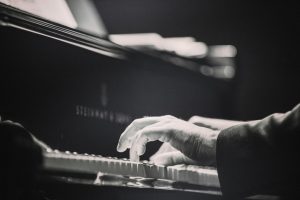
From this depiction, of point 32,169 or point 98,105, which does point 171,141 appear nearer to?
point 98,105

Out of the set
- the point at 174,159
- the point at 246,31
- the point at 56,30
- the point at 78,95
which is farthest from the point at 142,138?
the point at 246,31

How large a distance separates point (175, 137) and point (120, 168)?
0.87ft

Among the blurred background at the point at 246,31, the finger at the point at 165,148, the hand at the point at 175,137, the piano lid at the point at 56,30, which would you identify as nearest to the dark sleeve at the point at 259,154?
the hand at the point at 175,137

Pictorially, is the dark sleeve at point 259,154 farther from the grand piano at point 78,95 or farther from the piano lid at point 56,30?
the piano lid at point 56,30

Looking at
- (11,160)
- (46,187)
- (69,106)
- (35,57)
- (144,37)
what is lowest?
(46,187)

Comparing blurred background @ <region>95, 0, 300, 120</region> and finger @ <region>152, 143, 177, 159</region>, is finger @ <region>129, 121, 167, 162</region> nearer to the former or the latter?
finger @ <region>152, 143, 177, 159</region>

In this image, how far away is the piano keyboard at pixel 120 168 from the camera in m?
1.36

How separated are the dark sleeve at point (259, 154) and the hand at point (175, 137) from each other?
0.14 feet

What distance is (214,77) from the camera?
9.27 feet

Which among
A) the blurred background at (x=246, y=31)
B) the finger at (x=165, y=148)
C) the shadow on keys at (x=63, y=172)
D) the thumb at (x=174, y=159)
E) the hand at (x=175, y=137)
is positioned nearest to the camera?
the shadow on keys at (x=63, y=172)

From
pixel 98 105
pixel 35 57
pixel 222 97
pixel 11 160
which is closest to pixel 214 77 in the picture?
pixel 222 97

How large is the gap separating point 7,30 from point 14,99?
22cm

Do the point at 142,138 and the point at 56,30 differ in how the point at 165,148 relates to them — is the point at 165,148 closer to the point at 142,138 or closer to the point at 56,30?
the point at 142,138

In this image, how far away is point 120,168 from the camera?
152cm
